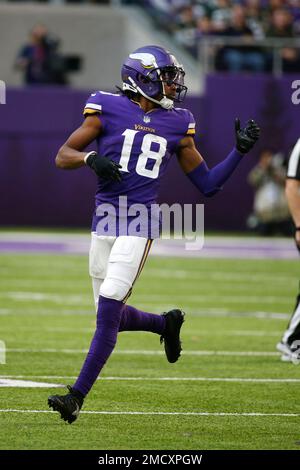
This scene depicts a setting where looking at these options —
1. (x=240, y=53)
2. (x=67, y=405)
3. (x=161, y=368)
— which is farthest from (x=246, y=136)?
(x=240, y=53)

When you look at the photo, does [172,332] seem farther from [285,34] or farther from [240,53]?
[240,53]

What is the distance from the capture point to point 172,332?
7359 mm

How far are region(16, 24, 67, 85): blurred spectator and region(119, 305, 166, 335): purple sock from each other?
16879 millimetres

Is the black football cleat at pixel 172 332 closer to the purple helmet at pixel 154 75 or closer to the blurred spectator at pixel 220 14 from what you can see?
the purple helmet at pixel 154 75

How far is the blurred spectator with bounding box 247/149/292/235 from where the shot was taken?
75.5 feet

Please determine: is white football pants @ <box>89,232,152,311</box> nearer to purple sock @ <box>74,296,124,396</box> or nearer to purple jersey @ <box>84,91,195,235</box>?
purple sock @ <box>74,296,124,396</box>

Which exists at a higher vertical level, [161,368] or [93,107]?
[93,107]

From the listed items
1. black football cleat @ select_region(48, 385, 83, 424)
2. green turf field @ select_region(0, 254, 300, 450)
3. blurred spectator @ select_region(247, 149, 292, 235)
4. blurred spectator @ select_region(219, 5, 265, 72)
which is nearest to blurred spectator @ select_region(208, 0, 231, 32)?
blurred spectator @ select_region(219, 5, 265, 72)

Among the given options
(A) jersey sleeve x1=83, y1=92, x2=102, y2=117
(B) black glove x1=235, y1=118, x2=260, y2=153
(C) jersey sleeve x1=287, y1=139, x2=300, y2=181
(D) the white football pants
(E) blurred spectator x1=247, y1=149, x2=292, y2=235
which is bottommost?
(E) blurred spectator x1=247, y1=149, x2=292, y2=235

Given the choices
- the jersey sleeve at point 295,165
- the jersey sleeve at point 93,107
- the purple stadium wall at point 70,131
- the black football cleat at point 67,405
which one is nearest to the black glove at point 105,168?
the jersey sleeve at point 93,107

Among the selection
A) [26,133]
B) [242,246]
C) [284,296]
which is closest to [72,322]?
[284,296]

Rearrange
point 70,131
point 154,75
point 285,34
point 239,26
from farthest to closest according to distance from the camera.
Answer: point 70,131 → point 239,26 → point 285,34 → point 154,75

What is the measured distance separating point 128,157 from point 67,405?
1.35 metres

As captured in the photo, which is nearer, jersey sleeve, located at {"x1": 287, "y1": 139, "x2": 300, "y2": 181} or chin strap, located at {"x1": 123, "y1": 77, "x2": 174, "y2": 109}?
chin strap, located at {"x1": 123, "y1": 77, "x2": 174, "y2": 109}
